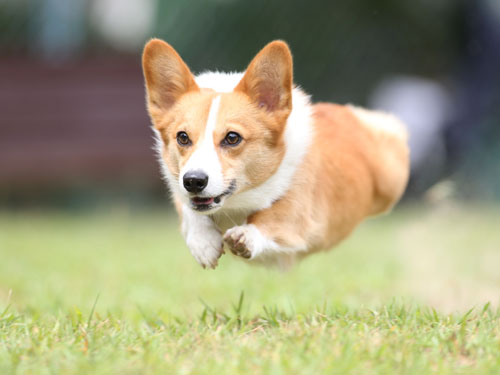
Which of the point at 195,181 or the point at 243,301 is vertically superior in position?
the point at 195,181

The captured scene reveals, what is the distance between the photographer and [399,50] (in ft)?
34.3

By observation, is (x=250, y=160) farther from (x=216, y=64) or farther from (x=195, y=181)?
(x=216, y=64)

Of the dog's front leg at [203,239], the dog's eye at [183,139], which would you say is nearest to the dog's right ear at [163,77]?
the dog's eye at [183,139]

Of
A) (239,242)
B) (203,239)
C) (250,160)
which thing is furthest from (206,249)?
(250,160)

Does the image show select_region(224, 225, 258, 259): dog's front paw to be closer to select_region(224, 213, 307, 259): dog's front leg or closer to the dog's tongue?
select_region(224, 213, 307, 259): dog's front leg

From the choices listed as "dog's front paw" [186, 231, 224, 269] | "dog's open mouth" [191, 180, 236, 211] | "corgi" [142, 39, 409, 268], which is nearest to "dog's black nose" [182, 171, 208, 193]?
"corgi" [142, 39, 409, 268]

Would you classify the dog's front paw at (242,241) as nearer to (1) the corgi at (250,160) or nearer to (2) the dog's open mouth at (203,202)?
(1) the corgi at (250,160)

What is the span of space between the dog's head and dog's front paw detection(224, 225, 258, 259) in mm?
137

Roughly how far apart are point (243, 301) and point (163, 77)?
86.7 inches

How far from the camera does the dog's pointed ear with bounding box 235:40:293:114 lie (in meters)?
3.24

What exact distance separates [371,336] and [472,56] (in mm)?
8222

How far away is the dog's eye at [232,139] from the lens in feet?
10.6

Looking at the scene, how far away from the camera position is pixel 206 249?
11.0 feet

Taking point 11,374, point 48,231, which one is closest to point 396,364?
point 11,374
